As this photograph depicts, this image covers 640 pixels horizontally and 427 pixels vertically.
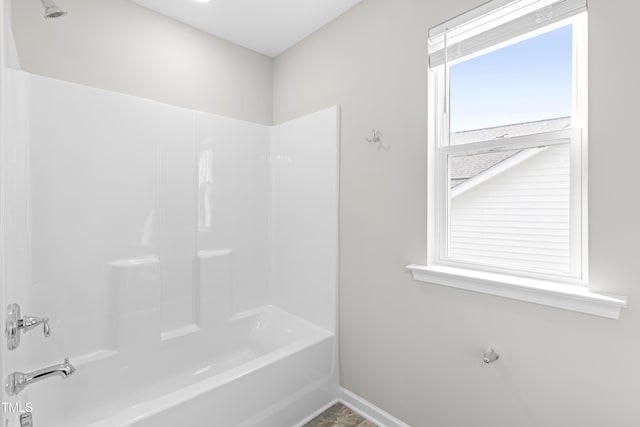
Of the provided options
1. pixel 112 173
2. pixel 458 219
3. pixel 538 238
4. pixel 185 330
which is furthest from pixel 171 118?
pixel 538 238

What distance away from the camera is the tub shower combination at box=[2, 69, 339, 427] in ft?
5.16

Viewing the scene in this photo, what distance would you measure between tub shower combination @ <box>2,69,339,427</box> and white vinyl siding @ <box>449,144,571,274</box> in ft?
2.76

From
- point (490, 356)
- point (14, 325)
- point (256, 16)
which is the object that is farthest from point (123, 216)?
point (490, 356)

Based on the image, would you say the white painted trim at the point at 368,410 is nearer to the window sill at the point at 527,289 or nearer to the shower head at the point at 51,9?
the window sill at the point at 527,289

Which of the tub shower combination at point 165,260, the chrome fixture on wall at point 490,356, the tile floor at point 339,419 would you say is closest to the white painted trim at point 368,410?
the tile floor at point 339,419

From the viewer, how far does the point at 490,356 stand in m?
1.40

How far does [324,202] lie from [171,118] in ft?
3.82

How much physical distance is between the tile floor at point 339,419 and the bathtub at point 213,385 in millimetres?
60

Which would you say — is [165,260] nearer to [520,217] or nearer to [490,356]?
[490,356]

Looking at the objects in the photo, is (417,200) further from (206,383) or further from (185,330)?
(185,330)

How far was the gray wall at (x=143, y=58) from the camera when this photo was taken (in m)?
1.75

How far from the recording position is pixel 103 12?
1935 millimetres

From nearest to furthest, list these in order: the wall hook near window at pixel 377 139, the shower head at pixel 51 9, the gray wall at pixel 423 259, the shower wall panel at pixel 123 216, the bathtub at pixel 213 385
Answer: the gray wall at pixel 423 259
the shower head at pixel 51 9
the bathtub at pixel 213 385
the shower wall panel at pixel 123 216
the wall hook near window at pixel 377 139

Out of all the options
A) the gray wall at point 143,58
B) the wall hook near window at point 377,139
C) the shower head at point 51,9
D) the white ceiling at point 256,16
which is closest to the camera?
the shower head at point 51,9
